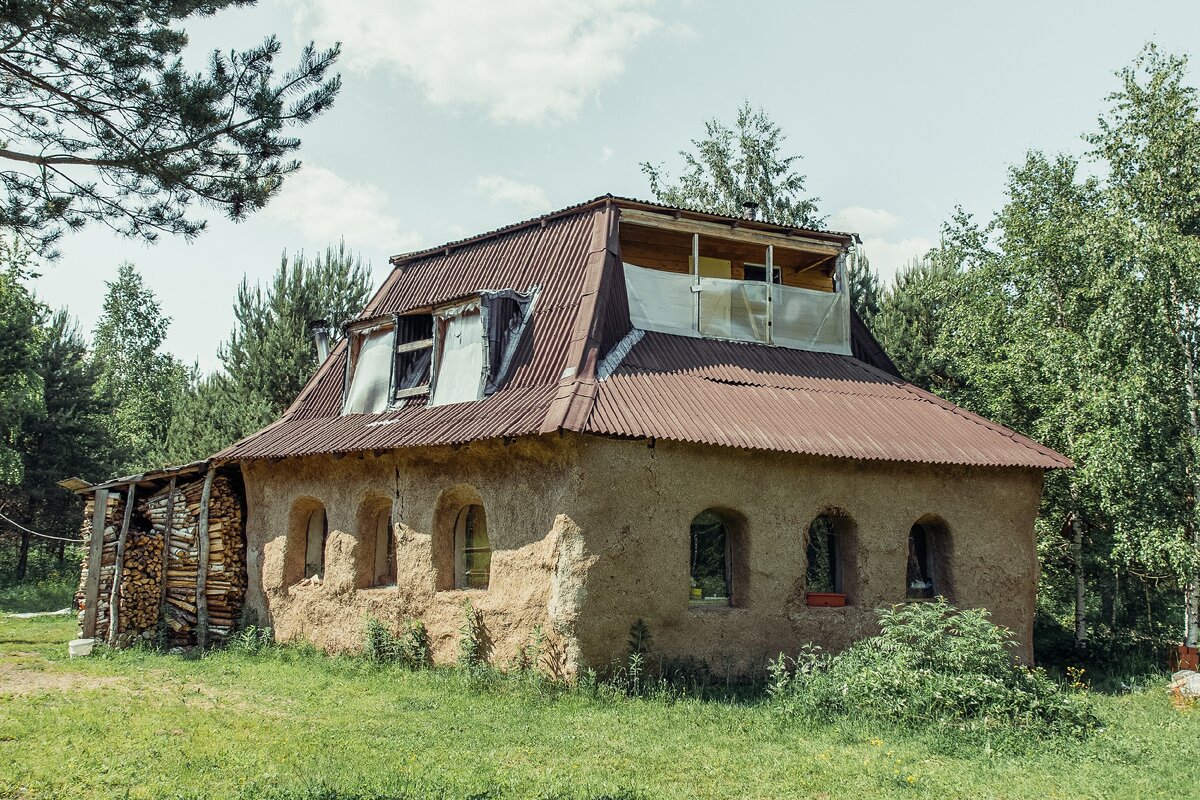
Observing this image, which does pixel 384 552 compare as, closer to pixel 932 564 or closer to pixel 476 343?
pixel 476 343

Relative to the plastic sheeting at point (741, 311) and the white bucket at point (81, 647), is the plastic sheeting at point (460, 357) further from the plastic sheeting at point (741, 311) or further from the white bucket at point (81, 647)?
the white bucket at point (81, 647)

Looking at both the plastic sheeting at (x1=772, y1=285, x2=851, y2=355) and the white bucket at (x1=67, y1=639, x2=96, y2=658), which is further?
the plastic sheeting at (x1=772, y1=285, x2=851, y2=355)

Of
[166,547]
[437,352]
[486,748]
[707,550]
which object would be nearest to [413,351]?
[437,352]

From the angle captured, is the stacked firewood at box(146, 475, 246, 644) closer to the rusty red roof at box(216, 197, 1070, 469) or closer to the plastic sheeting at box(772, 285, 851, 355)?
the rusty red roof at box(216, 197, 1070, 469)

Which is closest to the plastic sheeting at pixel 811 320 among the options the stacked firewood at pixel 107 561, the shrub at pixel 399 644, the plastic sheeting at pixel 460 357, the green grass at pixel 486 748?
the plastic sheeting at pixel 460 357

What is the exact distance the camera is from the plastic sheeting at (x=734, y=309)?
51.9ft

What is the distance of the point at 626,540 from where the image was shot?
38.9 feet

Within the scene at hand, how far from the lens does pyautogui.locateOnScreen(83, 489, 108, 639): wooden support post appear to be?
15.0 m

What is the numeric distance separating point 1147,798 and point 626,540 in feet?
19.6

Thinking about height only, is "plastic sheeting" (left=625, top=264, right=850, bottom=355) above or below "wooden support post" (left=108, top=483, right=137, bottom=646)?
above

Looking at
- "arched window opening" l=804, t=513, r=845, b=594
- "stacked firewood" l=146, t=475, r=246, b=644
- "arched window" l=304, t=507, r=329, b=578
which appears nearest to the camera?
"stacked firewood" l=146, t=475, r=246, b=644

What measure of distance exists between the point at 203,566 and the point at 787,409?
31.7 feet

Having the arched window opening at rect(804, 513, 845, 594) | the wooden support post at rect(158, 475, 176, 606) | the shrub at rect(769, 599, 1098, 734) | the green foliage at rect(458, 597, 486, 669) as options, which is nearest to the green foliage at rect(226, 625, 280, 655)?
the wooden support post at rect(158, 475, 176, 606)

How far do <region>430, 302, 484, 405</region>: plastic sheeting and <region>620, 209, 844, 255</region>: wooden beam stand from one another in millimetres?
2937
